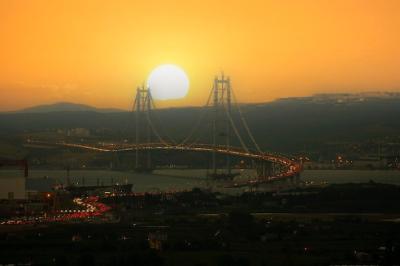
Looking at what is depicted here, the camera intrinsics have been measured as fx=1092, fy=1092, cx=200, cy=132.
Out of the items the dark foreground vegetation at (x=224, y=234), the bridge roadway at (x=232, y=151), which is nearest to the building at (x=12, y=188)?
the dark foreground vegetation at (x=224, y=234)

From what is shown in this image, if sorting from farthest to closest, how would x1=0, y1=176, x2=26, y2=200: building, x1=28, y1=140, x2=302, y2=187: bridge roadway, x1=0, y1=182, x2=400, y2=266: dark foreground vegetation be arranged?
x1=28, y1=140, x2=302, y2=187: bridge roadway < x1=0, y1=176, x2=26, y2=200: building < x1=0, y1=182, x2=400, y2=266: dark foreground vegetation

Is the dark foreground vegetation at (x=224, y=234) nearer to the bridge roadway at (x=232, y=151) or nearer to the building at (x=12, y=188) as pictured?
the building at (x=12, y=188)

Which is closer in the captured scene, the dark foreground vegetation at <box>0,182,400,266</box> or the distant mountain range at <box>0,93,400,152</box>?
the dark foreground vegetation at <box>0,182,400,266</box>

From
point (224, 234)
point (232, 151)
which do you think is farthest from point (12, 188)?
point (224, 234)

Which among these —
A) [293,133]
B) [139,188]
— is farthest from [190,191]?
[293,133]

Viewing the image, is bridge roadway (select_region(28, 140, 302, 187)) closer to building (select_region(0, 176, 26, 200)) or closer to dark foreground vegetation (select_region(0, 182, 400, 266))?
dark foreground vegetation (select_region(0, 182, 400, 266))

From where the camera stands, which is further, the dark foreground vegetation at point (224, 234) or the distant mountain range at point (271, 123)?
the distant mountain range at point (271, 123)

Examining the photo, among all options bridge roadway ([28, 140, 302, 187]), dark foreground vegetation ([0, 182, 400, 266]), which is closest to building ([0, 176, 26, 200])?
dark foreground vegetation ([0, 182, 400, 266])

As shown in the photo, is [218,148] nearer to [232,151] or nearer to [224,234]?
[232,151]

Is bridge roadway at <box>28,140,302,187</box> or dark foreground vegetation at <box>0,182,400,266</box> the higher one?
bridge roadway at <box>28,140,302,187</box>

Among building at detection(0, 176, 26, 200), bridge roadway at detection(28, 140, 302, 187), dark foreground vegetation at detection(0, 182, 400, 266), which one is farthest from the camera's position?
bridge roadway at detection(28, 140, 302, 187)
